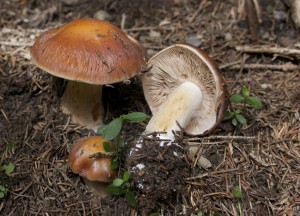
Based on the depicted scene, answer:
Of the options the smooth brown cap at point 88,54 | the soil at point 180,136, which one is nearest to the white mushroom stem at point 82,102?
the soil at point 180,136

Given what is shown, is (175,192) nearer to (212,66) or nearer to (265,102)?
(212,66)

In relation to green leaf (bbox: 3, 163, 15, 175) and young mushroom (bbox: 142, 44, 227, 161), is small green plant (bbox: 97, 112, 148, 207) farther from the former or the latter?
green leaf (bbox: 3, 163, 15, 175)

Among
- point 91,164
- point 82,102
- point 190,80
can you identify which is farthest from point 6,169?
point 190,80

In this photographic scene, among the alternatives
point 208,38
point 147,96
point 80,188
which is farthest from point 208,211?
point 208,38

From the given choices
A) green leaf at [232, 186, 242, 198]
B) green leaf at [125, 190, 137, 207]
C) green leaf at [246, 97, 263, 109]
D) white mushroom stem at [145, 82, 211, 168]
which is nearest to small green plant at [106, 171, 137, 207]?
green leaf at [125, 190, 137, 207]

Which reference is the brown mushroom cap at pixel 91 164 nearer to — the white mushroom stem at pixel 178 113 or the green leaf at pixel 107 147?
Result: the green leaf at pixel 107 147

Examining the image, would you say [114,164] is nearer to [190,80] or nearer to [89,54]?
[89,54]
